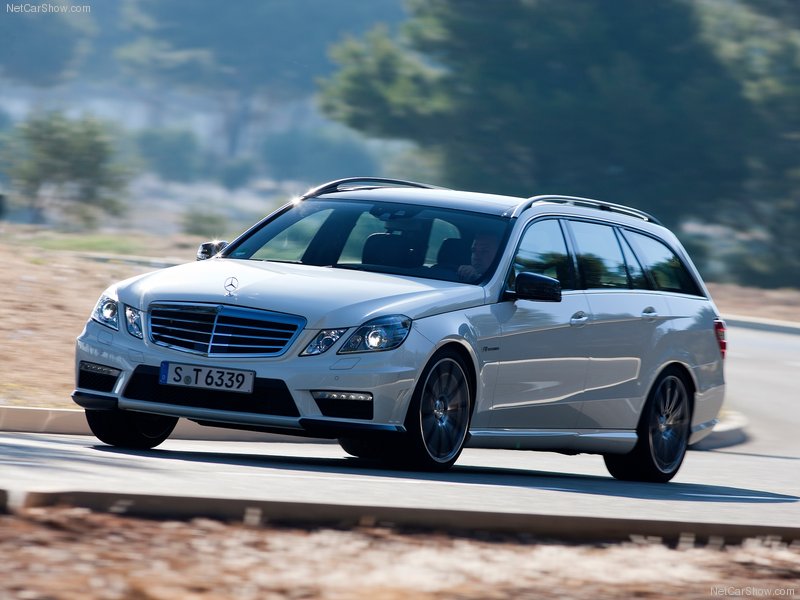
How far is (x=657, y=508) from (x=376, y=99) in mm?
42135

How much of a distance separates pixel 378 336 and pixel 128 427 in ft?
5.70

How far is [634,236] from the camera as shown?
1113 cm

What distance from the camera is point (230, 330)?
847 cm

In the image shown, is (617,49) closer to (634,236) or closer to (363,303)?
(634,236)

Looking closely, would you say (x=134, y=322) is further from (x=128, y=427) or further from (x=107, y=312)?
(x=128, y=427)

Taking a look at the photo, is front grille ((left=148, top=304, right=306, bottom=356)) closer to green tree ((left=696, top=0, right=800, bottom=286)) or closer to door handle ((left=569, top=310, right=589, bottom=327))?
door handle ((left=569, top=310, right=589, bottom=327))

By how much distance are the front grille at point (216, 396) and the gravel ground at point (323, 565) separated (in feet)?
8.63

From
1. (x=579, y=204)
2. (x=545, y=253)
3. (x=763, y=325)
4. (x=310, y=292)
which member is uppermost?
(x=763, y=325)

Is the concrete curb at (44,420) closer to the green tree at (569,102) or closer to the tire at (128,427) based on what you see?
the tire at (128,427)

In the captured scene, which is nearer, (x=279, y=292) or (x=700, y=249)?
(x=279, y=292)

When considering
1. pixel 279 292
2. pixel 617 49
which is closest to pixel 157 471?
pixel 279 292

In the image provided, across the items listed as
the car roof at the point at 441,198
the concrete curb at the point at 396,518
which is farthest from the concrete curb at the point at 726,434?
the concrete curb at the point at 396,518

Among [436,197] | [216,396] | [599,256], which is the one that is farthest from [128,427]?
[599,256]

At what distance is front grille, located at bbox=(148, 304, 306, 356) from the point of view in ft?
27.6
